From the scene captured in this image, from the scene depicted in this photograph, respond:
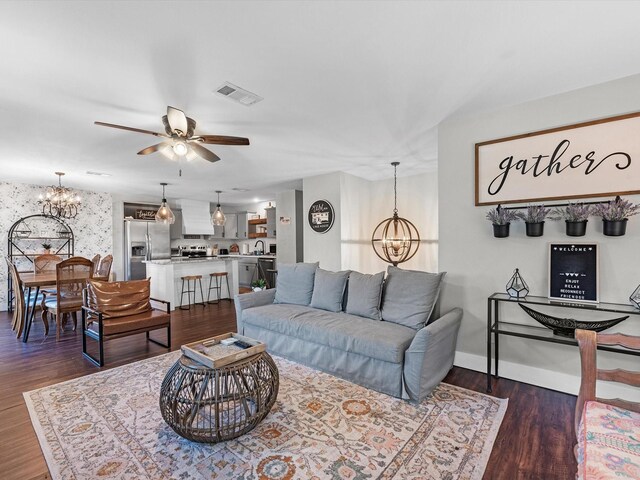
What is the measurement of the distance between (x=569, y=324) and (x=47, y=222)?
9.08m

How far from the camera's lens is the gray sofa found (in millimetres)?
2458

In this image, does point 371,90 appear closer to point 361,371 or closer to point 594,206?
point 594,206

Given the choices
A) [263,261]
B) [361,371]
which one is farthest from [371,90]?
[263,261]

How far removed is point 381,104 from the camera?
115 inches

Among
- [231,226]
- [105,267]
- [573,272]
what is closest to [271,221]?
[231,226]

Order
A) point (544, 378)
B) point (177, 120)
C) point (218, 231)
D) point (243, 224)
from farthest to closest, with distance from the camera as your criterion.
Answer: point (218, 231) < point (243, 224) < point (544, 378) < point (177, 120)

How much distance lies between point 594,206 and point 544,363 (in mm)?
1418

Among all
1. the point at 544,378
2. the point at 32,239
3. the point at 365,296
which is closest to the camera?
the point at 544,378

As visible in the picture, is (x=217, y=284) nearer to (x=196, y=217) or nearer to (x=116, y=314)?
(x=196, y=217)

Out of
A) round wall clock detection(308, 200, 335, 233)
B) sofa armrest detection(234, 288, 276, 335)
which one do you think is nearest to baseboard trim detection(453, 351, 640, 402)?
sofa armrest detection(234, 288, 276, 335)

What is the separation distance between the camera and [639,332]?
2398mm


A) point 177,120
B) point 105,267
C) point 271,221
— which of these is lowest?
point 105,267

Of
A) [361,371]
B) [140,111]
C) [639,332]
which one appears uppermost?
[140,111]

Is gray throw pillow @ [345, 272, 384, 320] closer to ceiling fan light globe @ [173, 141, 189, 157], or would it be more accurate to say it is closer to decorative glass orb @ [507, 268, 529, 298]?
decorative glass orb @ [507, 268, 529, 298]
